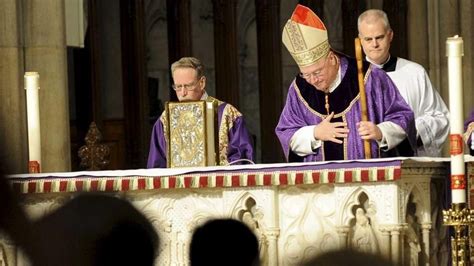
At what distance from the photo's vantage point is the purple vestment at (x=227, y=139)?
265 inches

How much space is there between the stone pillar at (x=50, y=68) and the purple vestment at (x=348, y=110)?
416cm

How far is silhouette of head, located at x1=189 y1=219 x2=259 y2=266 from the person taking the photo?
176 cm

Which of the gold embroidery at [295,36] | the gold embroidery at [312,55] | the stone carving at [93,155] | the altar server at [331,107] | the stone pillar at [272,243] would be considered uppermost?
the gold embroidery at [295,36]

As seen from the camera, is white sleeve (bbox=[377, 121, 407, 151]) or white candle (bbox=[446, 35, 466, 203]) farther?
white sleeve (bbox=[377, 121, 407, 151])

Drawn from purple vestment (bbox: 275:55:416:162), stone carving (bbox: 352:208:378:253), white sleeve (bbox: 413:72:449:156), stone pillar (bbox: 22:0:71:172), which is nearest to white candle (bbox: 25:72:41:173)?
purple vestment (bbox: 275:55:416:162)

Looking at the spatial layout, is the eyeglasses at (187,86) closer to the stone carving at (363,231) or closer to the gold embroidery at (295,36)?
the gold embroidery at (295,36)

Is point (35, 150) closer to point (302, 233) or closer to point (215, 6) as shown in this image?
point (302, 233)

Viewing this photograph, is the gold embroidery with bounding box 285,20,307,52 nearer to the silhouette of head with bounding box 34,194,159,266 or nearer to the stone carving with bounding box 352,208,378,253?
the stone carving with bounding box 352,208,378,253

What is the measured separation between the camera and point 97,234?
1.86m

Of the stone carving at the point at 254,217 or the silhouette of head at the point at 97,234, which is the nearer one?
the silhouette of head at the point at 97,234

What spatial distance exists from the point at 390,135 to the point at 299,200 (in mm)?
Result: 690

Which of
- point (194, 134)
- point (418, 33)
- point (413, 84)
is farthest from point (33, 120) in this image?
point (418, 33)

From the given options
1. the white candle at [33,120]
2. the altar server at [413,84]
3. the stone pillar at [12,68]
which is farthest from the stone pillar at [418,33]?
the white candle at [33,120]

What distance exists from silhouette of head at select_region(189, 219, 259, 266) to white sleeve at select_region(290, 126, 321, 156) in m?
4.07
